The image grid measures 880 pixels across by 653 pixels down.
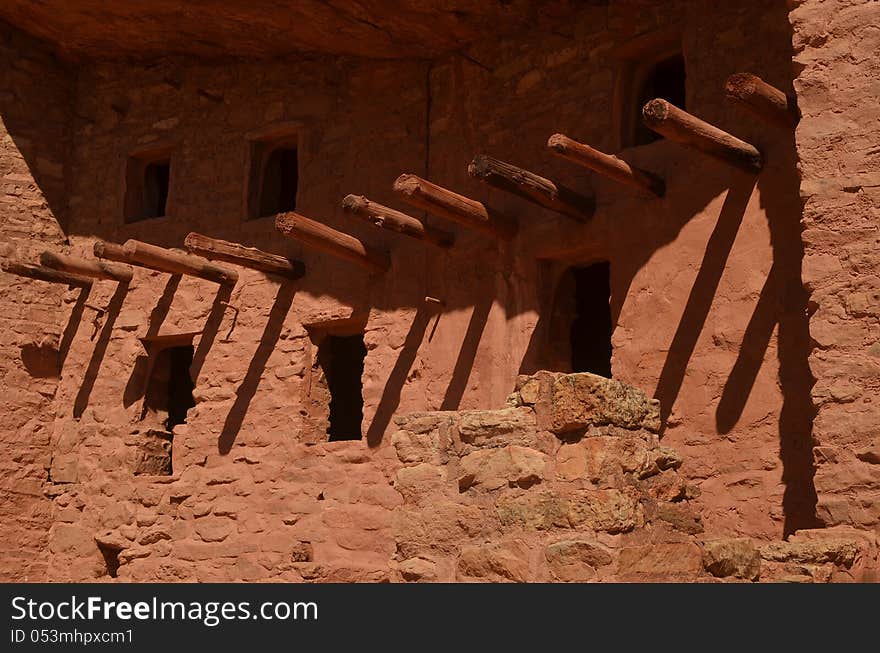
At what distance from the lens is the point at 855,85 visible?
5918mm

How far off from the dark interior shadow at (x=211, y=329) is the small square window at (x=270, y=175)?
67 cm

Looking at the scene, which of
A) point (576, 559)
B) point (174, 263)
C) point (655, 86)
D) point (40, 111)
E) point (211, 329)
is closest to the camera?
point (576, 559)

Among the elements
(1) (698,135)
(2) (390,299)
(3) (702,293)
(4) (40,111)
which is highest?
(4) (40,111)

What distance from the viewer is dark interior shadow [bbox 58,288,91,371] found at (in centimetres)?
1062

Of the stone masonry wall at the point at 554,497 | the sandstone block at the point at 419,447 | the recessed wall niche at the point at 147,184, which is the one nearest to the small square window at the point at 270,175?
the recessed wall niche at the point at 147,184

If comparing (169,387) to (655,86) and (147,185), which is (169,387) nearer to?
(147,185)

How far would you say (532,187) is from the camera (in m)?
7.75

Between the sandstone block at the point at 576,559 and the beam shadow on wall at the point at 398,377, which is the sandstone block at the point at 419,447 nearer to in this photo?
the sandstone block at the point at 576,559

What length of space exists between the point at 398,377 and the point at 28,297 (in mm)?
3580

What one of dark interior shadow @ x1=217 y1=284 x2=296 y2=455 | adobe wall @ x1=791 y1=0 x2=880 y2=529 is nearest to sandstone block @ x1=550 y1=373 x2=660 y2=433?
adobe wall @ x1=791 y1=0 x2=880 y2=529

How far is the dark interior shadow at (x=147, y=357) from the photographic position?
10.2m

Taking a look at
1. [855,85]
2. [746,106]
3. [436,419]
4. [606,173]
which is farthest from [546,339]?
[436,419]

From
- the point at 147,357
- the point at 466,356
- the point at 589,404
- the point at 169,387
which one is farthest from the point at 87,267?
the point at 589,404

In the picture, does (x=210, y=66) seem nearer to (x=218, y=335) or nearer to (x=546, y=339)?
(x=218, y=335)
